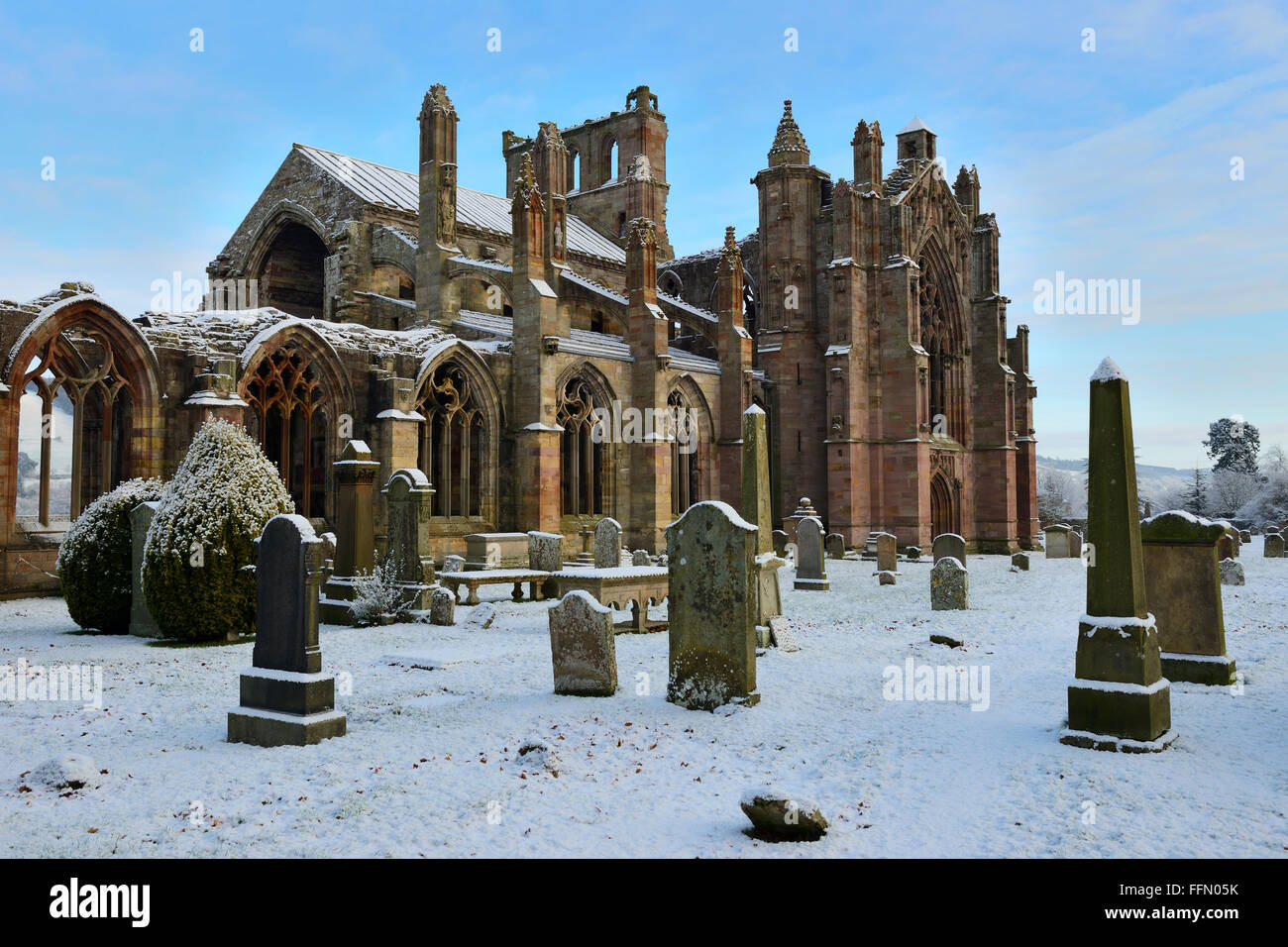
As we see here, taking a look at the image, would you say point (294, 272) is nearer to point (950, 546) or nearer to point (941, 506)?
point (950, 546)

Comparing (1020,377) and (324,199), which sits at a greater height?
(324,199)

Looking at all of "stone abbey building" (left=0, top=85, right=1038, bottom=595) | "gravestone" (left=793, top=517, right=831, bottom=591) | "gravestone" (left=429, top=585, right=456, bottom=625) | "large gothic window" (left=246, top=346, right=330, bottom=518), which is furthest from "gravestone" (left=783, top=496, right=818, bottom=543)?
"large gothic window" (left=246, top=346, right=330, bottom=518)

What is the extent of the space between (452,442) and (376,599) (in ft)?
29.8

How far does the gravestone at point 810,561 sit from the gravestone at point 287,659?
454 inches

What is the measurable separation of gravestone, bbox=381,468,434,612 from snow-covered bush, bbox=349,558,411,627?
183 millimetres

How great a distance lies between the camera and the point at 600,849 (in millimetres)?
4203

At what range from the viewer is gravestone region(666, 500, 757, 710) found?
7.17 meters

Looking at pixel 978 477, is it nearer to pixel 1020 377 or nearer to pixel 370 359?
pixel 1020 377

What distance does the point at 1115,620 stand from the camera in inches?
236

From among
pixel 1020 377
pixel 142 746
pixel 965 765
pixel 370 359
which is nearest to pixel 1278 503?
pixel 1020 377

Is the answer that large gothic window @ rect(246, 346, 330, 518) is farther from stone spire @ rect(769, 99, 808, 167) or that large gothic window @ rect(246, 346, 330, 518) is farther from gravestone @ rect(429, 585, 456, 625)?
stone spire @ rect(769, 99, 808, 167)

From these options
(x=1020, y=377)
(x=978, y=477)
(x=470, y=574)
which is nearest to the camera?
(x=470, y=574)

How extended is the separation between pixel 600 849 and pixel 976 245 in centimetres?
3303

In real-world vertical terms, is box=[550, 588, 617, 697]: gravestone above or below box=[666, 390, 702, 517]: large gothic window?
below
